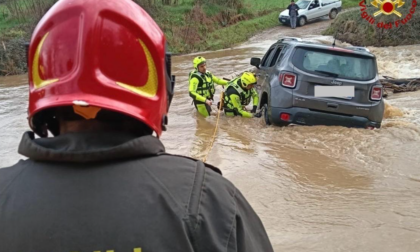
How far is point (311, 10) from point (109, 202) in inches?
1189

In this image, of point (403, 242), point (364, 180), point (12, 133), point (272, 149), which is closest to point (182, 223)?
point (403, 242)

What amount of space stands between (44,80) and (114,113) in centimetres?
21

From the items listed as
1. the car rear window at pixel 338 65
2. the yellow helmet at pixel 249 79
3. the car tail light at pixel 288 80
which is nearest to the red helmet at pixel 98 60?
the car tail light at pixel 288 80

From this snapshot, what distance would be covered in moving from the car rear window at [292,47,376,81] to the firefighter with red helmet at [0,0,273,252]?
639 centimetres

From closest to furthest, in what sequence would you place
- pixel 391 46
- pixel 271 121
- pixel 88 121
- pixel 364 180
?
pixel 88 121, pixel 364 180, pixel 271 121, pixel 391 46

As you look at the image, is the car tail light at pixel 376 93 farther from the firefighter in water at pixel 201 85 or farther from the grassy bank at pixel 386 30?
the grassy bank at pixel 386 30

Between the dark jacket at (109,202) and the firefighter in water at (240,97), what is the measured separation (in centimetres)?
785

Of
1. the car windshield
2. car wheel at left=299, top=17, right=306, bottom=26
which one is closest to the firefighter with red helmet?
car wheel at left=299, top=17, right=306, bottom=26

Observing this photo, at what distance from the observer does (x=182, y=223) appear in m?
1.18

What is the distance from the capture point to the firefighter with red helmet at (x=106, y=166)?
3.86ft

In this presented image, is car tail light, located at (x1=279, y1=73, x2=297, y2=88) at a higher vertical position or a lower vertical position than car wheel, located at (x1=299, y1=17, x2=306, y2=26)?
higher

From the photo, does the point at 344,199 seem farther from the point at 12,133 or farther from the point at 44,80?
the point at 12,133

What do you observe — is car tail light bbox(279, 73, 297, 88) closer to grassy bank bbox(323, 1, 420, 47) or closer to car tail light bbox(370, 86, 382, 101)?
car tail light bbox(370, 86, 382, 101)

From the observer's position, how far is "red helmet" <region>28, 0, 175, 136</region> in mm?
1268
